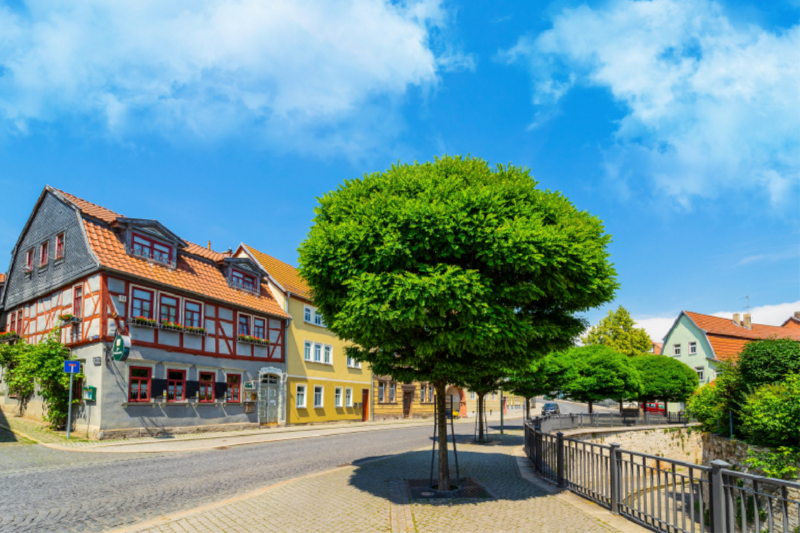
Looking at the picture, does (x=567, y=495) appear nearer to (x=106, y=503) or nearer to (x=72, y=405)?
(x=106, y=503)

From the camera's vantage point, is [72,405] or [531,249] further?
[72,405]

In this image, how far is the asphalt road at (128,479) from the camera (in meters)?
8.10

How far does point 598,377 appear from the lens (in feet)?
105

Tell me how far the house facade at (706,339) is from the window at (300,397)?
33.3 metres

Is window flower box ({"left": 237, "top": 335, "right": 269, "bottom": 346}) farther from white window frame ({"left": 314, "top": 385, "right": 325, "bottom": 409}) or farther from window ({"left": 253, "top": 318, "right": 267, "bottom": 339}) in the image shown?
white window frame ({"left": 314, "top": 385, "right": 325, "bottom": 409})

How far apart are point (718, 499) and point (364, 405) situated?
33.8m

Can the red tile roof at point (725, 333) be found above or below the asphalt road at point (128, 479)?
above

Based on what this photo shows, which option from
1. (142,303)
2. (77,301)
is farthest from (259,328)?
(77,301)

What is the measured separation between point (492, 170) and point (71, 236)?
20.4m

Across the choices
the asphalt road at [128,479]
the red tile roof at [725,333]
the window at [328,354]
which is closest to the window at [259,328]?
the window at [328,354]

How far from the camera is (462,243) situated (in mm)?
8664

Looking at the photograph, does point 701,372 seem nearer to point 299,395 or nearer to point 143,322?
point 299,395

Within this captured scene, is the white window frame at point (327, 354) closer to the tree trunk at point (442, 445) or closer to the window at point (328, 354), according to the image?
the window at point (328, 354)

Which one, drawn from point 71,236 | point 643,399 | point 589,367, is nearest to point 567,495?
point 71,236
